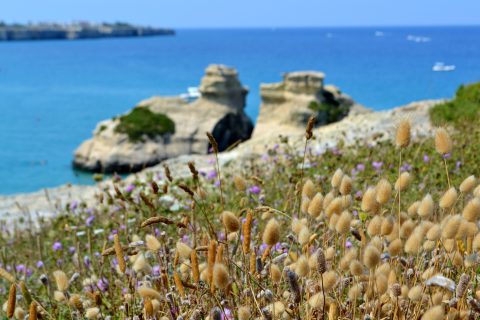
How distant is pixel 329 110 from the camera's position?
2353 cm

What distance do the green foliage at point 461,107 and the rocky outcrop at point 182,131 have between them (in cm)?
842

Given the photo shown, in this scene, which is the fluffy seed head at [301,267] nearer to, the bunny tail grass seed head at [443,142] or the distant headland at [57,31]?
the bunny tail grass seed head at [443,142]

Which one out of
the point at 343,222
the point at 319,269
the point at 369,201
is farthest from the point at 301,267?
the point at 369,201

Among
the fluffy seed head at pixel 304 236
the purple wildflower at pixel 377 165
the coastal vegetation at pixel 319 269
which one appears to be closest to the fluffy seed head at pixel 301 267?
the coastal vegetation at pixel 319 269

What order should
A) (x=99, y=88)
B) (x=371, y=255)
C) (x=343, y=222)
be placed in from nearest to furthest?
(x=371, y=255) < (x=343, y=222) < (x=99, y=88)

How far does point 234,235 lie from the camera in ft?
8.46

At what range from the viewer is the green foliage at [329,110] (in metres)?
22.9

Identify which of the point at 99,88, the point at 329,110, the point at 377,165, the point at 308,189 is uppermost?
the point at 308,189

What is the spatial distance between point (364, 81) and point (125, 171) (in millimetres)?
42876

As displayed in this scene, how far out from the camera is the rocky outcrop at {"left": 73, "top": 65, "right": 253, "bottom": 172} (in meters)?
20.8

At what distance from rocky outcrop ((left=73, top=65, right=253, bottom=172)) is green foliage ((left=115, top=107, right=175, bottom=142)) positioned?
13 centimetres

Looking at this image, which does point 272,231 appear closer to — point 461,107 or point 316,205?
point 316,205

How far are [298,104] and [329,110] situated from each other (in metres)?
1.10

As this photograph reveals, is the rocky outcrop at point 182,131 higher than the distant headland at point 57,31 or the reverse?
higher
